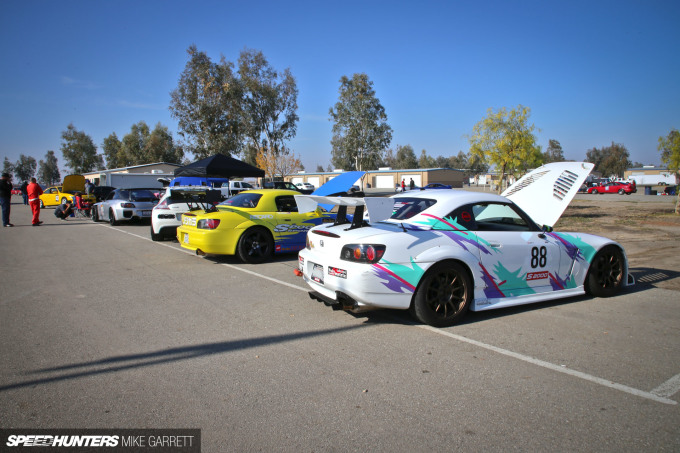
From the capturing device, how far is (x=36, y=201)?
16.8 m

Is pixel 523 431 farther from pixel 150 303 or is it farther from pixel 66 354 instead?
pixel 150 303

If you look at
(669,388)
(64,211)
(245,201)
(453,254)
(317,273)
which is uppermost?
(245,201)

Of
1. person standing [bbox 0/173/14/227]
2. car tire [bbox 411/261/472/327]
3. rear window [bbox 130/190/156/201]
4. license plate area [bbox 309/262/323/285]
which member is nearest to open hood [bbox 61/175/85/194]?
person standing [bbox 0/173/14/227]

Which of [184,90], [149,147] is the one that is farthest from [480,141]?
[149,147]

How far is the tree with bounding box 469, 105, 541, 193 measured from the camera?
900 inches

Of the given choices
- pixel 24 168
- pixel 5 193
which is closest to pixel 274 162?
pixel 5 193

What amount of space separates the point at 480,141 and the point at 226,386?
23627 mm

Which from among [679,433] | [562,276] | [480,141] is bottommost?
[679,433]

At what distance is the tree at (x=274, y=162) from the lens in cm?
4338

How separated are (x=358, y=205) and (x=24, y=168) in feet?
456

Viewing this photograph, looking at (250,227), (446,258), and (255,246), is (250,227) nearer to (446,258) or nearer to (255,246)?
(255,246)

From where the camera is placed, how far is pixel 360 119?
51.3 meters

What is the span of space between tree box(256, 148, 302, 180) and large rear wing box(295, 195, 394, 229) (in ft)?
128

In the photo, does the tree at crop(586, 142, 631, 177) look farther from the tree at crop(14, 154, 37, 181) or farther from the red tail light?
the tree at crop(14, 154, 37, 181)
